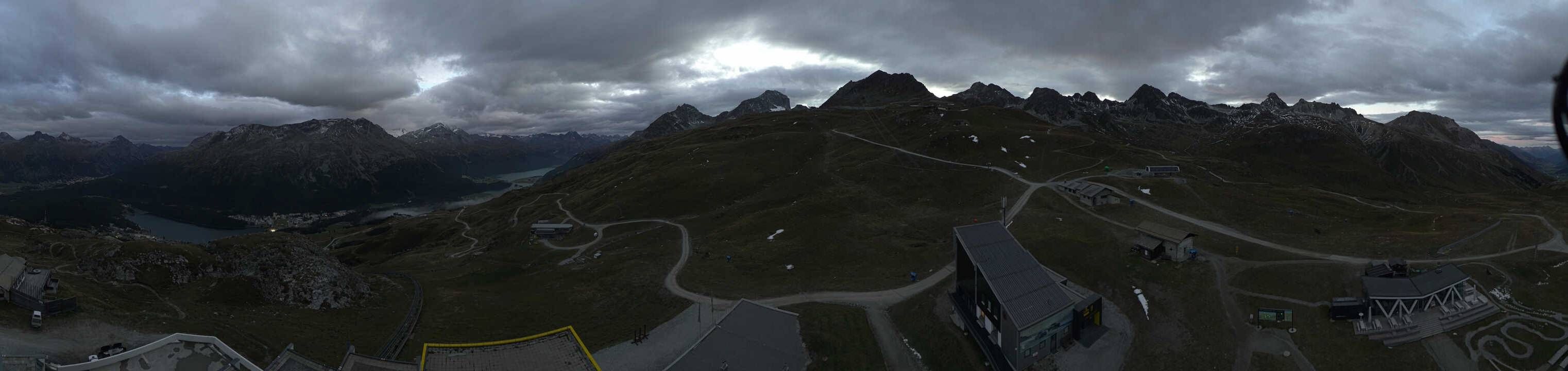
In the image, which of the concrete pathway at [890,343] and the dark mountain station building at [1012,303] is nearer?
the dark mountain station building at [1012,303]

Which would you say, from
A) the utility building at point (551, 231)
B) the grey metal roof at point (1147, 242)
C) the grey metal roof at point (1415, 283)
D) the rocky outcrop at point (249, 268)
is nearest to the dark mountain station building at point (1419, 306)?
the grey metal roof at point (1415, 283)

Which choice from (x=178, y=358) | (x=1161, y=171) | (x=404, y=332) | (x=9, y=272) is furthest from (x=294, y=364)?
(x=1161, y=171)

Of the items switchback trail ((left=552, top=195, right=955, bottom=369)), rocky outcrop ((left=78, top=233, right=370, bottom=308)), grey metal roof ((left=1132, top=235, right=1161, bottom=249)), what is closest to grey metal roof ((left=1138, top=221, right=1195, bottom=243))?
grey metal roof ((left=1132, top=235, right=1161, bottom=249))

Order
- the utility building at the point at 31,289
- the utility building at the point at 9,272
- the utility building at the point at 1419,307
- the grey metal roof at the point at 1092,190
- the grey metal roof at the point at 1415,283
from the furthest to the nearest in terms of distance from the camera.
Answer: the grey metal roof at the point at 1092,190
the grey metal roof at the point at 1415,283
the utility building at the point at 1419,307
the utility building at the point at 9,272
the utility building at the point at 31,289

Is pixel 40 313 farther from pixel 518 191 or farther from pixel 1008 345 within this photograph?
pixel 518 191

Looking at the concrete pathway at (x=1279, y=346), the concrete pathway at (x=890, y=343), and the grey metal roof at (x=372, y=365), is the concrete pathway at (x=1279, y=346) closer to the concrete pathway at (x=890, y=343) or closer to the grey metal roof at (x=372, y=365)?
the concrete pathway at (x=890, y=343)

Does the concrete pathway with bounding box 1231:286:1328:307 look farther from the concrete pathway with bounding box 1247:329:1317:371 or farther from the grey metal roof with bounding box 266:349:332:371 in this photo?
the grey metal roof with bounding box 266:349:332:371

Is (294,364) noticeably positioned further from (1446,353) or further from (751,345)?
(1446,353)

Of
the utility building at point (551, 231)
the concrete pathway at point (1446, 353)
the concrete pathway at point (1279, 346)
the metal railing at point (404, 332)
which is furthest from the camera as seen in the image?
A: the utility building at point (551, 231)
